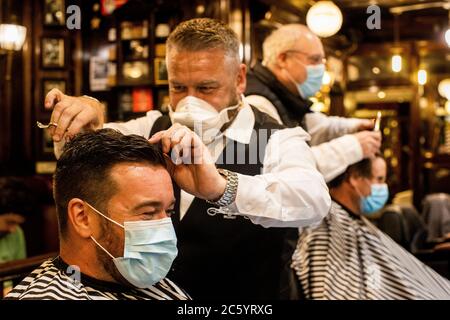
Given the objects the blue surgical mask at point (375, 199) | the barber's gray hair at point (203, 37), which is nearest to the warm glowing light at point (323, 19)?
the blue surgical mask at point (375, 199)

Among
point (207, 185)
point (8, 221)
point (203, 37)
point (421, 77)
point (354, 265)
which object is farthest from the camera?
point (421, 77)

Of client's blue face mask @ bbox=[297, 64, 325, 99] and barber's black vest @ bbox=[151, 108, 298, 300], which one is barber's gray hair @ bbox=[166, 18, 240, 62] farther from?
client's blue face mask @ bbox=[297, 64, 325, 99]

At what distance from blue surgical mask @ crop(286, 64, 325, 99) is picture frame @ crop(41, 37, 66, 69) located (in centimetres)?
450

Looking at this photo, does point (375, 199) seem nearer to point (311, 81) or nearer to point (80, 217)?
point (311, 81)

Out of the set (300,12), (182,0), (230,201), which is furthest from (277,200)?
(300,12)

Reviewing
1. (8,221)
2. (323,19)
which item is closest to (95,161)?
(8,221)

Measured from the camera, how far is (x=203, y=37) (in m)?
1.39

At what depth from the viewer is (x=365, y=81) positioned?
27.3ft

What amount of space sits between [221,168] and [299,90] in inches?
27.9

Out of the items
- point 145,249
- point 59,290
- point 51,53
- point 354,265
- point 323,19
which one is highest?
point 323,19

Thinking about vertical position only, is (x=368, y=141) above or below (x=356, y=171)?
above

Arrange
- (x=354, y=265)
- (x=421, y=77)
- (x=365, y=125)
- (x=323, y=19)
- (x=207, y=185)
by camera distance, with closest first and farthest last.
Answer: (x=207, y=185), (x=365, y=125), (x=354, y=265), (x=323, y=19), (x=421, y=77)

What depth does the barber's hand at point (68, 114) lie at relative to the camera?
133 centimetres

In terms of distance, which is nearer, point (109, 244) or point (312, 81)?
point (109, 244)
